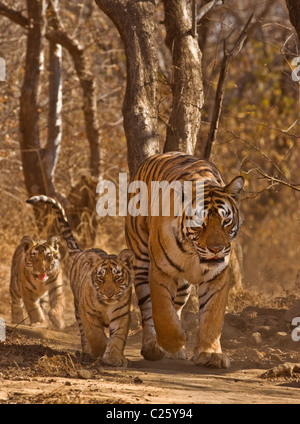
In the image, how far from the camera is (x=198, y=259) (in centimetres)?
588

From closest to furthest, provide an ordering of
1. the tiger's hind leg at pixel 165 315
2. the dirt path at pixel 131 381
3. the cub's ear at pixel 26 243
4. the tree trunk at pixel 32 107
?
the dirt path at pixel 131 381 < the tiger's hind leg at pixel 165 315 < the cub's ear at pixel 26 243 < the tree trunk at pixel 32 107

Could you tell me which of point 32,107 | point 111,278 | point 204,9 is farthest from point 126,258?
point 32,107

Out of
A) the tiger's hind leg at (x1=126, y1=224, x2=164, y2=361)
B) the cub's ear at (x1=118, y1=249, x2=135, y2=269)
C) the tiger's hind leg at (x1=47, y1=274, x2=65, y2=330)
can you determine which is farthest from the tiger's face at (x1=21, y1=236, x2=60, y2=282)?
the cub's ear at (x1=118, y1=249, x2=135, y2=269)

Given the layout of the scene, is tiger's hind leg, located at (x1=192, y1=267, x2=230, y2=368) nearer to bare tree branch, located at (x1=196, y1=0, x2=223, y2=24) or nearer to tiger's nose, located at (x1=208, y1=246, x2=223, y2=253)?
tiger's nose, located at (x1=208, y1=246, x2=223, y2=253)

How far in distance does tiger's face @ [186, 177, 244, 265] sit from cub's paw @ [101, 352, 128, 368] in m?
0.88

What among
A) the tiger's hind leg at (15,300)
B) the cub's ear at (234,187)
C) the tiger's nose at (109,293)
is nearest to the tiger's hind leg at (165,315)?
the tiger's nose at (109,293)

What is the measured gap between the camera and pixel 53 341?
7277 mm

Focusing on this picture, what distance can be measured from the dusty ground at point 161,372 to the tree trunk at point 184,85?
5.61 feet

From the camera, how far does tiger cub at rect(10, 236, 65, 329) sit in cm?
795

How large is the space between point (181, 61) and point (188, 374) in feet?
11.6

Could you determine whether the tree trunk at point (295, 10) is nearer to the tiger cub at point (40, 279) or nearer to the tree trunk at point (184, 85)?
the tree trunk at point (184, 85)

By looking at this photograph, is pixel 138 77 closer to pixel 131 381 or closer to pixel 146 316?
pixel 146 316

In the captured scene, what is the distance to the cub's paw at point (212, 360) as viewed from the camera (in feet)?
19.5
